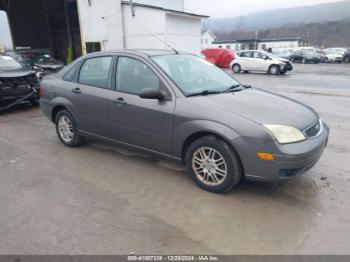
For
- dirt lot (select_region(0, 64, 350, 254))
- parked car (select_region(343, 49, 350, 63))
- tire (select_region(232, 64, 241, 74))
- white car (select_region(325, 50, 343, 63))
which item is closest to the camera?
dirt lot (select_region(0, 64, 350, 254))

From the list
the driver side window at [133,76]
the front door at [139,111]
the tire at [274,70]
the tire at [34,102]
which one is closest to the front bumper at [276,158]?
the front door at [139,111]

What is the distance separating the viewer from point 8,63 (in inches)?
367

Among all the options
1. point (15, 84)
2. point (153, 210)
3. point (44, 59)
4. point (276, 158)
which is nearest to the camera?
point (276, 158)

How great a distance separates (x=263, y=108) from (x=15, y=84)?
24.0ft

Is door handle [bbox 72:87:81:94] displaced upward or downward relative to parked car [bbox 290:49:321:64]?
upward

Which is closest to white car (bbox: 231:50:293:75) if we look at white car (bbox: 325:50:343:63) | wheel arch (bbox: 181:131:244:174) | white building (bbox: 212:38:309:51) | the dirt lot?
white car (bbox: 325:50:343:63)

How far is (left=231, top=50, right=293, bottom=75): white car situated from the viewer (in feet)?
68.1

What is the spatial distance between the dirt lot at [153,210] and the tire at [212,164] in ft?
0.44

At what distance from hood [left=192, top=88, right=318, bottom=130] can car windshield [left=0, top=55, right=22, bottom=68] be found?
749 centimetres

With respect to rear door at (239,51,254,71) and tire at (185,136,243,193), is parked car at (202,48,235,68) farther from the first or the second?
tire at (185,136,243,193)

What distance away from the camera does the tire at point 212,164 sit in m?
3.56

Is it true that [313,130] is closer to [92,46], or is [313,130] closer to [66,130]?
[66,130]

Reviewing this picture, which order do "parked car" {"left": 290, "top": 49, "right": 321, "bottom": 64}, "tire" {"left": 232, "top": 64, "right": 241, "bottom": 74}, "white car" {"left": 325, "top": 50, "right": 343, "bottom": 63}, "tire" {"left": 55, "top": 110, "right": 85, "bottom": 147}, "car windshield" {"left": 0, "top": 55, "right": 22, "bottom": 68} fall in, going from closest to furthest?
"tire" {"left": 55, "top": 110, "right": 85, "bottom": 147} < "car windshield" {"left": 0, "top": 55, "right": 22, "bottom": 68} < "tire" {"left": 232, "top": 64, "right": 241, "bottom": 74} < "white car" {"left": 325, "top": 50, "right": 343, "bottom": 63} < "parked car" {"left": 290, "top": 49, "right": 321, "bottom": 64}

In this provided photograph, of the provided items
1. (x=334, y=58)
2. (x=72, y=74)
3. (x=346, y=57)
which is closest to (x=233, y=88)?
(x=72, y=74)
